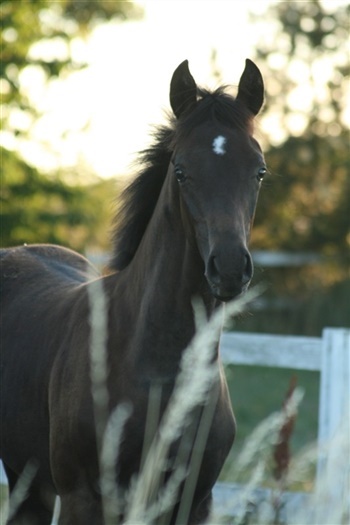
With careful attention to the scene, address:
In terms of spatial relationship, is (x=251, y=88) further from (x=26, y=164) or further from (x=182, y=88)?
(x=26, y=164)

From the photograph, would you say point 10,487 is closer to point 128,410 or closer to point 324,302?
point 128,410

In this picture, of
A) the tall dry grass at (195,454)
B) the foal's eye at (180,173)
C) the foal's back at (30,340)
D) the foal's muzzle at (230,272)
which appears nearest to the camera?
the tall dry grass at (195,454)

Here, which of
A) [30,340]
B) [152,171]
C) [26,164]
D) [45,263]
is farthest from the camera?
[26,164]

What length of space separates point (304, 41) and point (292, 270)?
592cm

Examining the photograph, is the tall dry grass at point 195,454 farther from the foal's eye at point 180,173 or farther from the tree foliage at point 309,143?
the tree foliage at point 309,143

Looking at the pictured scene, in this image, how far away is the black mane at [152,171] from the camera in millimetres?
4102

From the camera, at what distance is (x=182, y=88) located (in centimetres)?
428

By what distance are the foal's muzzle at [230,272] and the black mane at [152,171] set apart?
72 cm

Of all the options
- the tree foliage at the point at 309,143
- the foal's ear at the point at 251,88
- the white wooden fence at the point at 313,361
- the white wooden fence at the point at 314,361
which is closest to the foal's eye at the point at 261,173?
the foal's ear at the point at 251,88

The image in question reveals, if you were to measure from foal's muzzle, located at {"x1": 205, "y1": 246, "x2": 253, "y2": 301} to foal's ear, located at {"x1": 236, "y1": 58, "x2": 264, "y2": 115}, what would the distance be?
100 cm

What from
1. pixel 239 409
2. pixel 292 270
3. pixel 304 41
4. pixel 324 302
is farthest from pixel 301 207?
pixel 239 409

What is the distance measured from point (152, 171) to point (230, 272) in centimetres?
110

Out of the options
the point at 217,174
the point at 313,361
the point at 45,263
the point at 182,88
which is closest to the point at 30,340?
the point at 45,263

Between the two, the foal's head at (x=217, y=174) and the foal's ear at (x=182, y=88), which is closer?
the foal's head at (x=217, y=174)
